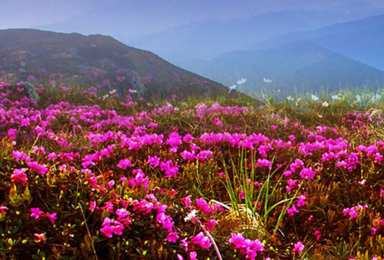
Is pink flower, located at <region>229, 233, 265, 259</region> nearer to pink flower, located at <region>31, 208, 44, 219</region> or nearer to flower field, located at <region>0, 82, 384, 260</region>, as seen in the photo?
flower field, located at <region>0, 82, 384, 260</region>

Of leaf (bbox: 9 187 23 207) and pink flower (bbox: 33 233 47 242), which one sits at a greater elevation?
leaf (bbox: 9 187 23 207)

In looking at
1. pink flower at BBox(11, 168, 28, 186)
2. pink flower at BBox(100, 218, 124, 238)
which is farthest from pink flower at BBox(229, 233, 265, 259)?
pink flower at BBox(11, 168, 28, 186)

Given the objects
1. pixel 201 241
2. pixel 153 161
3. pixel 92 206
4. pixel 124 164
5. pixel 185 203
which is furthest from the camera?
pixel 153 161

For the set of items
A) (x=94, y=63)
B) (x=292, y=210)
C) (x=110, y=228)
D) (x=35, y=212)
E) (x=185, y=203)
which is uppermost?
(x=94, y=63)

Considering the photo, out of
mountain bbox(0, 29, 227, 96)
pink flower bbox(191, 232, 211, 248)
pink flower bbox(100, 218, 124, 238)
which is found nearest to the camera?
pink flower bbox(100, 218, 124, 238)

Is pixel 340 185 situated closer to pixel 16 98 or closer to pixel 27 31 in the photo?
pixel 16 98

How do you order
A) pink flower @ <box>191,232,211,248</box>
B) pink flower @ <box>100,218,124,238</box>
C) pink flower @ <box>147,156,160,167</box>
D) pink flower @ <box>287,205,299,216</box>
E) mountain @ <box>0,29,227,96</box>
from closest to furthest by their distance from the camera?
pink flower @ <box>100,218,124,238</box> < pink flower @ <box>191,232,211,248</box> < pink flower @ <box>287,205,299,216</box> < pink flower @ <box>147,156,160,167</box> < mountain @ <box>0,29,227,96</box>

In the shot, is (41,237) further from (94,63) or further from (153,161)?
(94,63)

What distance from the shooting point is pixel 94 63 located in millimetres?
26250

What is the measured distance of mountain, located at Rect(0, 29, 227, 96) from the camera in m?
22.9

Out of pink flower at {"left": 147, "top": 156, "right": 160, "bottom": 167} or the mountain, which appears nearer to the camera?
pink flower at {"left": 147, "top": 156, "right": 160, "bottom": 167}

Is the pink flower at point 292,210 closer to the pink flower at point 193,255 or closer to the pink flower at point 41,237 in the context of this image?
the pink flower at point 193,255

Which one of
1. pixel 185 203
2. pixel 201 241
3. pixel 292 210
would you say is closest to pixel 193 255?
pixel 201 241

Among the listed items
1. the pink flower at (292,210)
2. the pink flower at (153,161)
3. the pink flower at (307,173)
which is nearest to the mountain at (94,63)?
the pink flower at (153,161)
